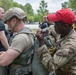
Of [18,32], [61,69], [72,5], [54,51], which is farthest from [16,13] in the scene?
[72,5]

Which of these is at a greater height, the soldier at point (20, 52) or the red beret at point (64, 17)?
the red beret at point (64, 17)

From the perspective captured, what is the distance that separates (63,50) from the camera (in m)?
2.97

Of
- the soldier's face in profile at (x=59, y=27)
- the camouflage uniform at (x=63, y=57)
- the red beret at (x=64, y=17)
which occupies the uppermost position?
the red beret at (x=64, y=17)

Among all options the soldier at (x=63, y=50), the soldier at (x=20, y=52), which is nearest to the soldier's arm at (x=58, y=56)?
the soldier at (x=63, y=50)

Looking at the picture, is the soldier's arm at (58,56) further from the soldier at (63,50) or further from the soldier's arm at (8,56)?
the soldier's arm at (8,56)

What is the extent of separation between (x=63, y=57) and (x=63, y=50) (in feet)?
0.26

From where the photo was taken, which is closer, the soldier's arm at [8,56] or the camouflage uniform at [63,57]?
the camouflage uniform at [63,57]

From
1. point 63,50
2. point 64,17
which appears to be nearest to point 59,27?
point 64,17

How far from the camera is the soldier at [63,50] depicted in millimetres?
2971

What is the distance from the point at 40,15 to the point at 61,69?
6146 centimetres

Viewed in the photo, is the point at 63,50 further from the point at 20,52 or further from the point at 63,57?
the point at 20,52

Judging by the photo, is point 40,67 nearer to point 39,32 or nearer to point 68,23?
point 39,32

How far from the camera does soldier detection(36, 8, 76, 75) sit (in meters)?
2.97

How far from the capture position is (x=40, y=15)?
211 ft
